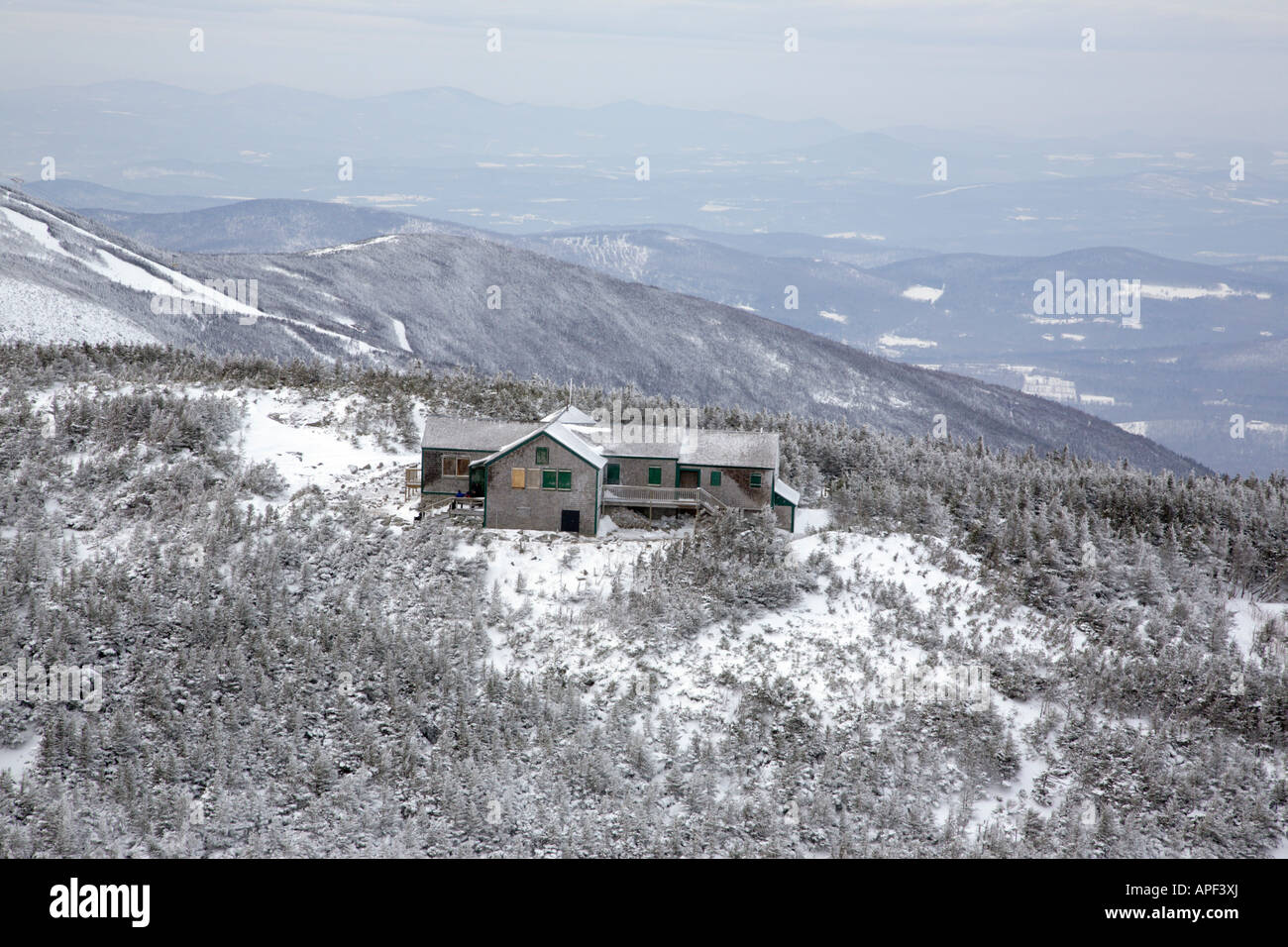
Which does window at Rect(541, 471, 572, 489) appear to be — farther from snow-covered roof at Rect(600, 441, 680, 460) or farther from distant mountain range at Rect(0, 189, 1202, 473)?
distant mountain range at Rect(0, 189, 1202, 473)

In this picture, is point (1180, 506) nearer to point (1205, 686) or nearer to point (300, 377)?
point (1205, 686)

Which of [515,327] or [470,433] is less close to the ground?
[515,327]

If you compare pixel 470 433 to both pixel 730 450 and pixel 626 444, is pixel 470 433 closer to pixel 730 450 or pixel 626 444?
pixel 626 444

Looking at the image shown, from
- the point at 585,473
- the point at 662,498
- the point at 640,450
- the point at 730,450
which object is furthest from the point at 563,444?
the point at 730,450

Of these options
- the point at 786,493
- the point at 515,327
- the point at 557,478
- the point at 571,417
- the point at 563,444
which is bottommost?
the point at 786,493

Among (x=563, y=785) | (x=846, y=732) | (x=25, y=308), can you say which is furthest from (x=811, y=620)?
(x=25, y=308)

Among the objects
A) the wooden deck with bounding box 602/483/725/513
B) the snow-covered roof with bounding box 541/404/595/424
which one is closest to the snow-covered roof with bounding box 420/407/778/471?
the snow-covered roof with bounding box 541/404/595/424
